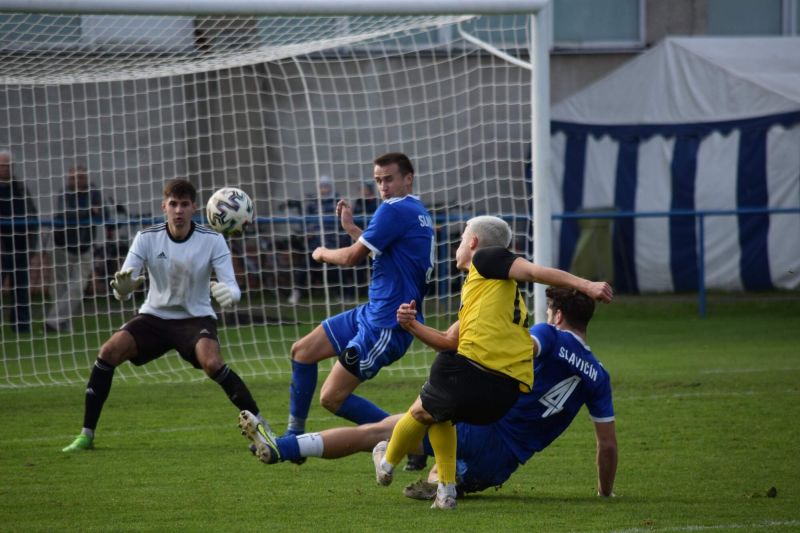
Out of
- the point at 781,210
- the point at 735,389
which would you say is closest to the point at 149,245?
the point at 735,389

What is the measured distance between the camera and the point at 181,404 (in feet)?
33.3

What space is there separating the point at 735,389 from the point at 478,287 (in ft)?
17.4

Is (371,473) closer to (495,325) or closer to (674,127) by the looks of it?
(495,325)

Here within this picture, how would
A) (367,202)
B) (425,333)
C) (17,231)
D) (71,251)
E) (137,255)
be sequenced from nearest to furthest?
(425,333)
(137,255)
(17,231)
(71,251)
(367,202)

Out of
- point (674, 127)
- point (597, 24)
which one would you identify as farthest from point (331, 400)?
point (597, 24)

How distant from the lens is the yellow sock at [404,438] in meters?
5.78

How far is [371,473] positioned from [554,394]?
1.49m

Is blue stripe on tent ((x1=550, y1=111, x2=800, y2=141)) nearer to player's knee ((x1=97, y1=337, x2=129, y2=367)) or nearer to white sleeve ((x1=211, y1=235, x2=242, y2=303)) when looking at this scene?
white sleeve ((x1=211, y1=235, x2=242, y2=303))

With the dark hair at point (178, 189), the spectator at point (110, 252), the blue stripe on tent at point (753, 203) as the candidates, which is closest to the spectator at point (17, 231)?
the spectator at point (110, 252)

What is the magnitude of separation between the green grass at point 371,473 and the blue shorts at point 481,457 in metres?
0.14

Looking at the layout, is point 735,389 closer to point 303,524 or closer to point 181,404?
point 181,404

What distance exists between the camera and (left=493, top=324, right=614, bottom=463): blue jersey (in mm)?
5977

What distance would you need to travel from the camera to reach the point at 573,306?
6066mm

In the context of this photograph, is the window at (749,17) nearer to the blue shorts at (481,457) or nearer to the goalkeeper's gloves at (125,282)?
the goalkeeper's gloves at (125,282)
